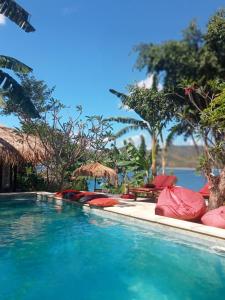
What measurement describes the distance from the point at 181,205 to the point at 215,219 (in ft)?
4.95

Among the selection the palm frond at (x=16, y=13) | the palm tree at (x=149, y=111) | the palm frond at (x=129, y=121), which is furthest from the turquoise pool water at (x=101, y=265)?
the palm frond at (x=129, y=121)

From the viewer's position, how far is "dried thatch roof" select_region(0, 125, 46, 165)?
757 inches

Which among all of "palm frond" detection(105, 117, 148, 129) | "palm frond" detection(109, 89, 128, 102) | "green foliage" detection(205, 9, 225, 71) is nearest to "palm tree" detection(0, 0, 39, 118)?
"green foliage" detection(205, 9, 225, 71)

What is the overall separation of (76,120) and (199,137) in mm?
8548

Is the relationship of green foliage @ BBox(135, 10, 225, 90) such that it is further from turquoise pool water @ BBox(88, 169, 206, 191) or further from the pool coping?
the pool coping

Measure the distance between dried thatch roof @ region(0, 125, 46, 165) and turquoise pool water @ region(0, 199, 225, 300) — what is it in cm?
767

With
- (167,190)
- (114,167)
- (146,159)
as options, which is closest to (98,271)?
(167,190)

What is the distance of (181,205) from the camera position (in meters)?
11.8

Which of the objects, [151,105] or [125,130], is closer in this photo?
[151,105]

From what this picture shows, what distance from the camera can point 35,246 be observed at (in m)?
9.26

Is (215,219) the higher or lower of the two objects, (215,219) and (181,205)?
the lower

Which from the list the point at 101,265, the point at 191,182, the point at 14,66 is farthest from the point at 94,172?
the point at 191,182

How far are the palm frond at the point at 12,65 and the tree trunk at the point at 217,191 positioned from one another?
9.32 meters

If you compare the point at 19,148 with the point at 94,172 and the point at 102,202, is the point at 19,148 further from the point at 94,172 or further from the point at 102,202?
the point at 102,202
